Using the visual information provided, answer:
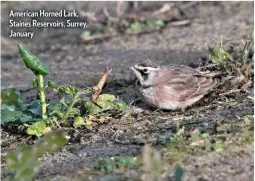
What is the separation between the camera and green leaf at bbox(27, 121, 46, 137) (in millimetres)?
5473

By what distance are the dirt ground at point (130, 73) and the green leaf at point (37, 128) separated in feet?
0.71

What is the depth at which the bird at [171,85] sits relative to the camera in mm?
6008

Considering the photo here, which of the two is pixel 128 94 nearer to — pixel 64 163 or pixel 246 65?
pixel 246 65

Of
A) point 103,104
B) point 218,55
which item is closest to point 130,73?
point 218,55

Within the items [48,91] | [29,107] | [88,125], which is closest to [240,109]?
[88,125]

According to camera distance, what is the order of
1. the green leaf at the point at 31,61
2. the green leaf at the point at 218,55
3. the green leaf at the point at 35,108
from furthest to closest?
the green leaf at the point at 218,55 < the green leaf at the point at 35,108 < the green leaf at the point at 31,61

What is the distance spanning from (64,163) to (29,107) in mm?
1277

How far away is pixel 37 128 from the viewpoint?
18.0 feet

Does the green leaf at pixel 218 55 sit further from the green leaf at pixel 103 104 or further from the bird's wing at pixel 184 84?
the green leaf at pixel 103 104

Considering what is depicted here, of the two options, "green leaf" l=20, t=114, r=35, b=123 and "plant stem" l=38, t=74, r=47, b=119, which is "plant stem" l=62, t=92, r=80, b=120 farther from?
"green leaf" l=20, t=114, r=35, b=123

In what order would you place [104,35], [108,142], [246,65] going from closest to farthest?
1. [108,142]
2. [246,65]
3. [104,35]

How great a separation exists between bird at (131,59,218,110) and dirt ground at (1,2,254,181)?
11 centimetres

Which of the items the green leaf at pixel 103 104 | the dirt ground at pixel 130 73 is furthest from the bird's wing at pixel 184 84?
the green leaf at pixel 103 104

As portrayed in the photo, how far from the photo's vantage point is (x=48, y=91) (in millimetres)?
7559
